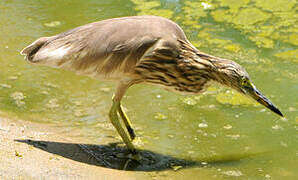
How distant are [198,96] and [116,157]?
156cm

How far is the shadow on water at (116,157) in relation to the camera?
4.35m

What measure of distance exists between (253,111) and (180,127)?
89cm

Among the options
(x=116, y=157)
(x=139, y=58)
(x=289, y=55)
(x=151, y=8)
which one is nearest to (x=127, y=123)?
(x=116, y=157)

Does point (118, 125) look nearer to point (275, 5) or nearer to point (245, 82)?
point (245, 82)

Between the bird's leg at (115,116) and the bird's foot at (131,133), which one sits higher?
the bird's leg at (115,116)

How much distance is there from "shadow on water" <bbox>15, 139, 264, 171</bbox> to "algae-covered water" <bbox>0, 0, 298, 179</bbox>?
0.21 feet

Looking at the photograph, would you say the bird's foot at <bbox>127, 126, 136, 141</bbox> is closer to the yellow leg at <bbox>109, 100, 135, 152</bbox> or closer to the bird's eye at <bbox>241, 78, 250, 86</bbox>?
the yellow leg at <bbox>109, 100, 135, 152</bbox>

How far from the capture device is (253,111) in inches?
212

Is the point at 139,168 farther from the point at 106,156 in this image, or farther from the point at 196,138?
the point at 196,138

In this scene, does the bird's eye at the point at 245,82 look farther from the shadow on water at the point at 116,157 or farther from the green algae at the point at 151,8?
the green algae at the point at 151,8

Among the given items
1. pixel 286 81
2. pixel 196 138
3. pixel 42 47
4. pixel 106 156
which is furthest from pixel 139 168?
pixel 286 81

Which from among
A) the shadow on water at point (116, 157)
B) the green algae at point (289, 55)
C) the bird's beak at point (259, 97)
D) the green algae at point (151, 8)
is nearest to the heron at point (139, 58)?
the bird's beak at point (259, 97)

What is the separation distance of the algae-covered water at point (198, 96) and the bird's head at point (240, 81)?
58 centimetres

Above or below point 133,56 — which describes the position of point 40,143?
below
